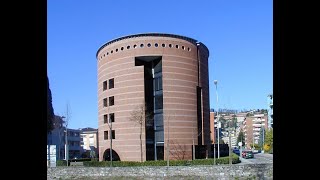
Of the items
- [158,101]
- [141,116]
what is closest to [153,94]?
[158,101]

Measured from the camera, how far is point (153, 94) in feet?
185

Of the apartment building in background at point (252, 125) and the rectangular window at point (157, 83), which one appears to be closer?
the rectangular window at point (157, 83)

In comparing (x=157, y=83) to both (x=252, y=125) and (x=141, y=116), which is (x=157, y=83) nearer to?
(x=141, y=116)

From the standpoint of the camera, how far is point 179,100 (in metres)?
54.3

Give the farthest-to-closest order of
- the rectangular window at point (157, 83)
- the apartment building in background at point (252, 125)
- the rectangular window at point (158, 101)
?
the apartment building in background at point (252, 125) < the rectangular window at point (157, 83) < the rectangular window at point (158, 101)

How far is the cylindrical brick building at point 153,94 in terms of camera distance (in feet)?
177

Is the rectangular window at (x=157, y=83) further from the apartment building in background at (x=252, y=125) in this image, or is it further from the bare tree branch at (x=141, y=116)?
the apartment building in background at (x=252, y=125)

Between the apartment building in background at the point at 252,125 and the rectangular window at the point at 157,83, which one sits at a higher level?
the rectangular window at the point at 157,83

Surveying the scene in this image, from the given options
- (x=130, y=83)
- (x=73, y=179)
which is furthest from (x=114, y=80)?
(x=73, y=179)

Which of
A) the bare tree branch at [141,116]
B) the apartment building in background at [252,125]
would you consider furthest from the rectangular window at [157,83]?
Result: the apartment building in background at [252,125]

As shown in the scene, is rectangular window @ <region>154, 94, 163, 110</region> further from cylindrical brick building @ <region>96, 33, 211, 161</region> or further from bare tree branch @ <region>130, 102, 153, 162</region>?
bare tree branch @ <region>130, 102, 153, 162</region>
